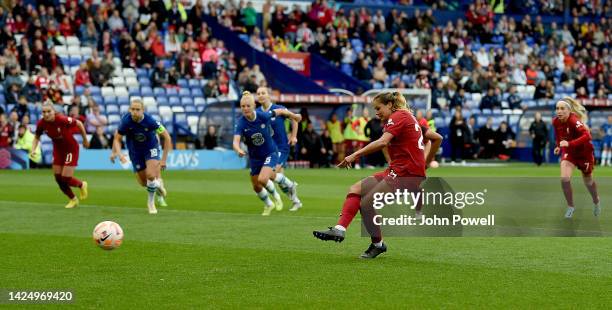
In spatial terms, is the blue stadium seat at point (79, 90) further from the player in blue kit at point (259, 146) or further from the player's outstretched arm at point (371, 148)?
the player's outstretched arm at point (371, 148)

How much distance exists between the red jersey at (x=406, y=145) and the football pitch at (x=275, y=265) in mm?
960

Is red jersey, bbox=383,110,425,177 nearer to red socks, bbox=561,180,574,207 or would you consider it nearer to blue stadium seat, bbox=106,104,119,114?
red socks, bbox=561,180,574,207

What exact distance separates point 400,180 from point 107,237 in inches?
127

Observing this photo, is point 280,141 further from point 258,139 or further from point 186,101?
point 186,101

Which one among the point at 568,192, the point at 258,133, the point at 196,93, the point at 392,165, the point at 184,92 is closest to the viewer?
the point at 392,165

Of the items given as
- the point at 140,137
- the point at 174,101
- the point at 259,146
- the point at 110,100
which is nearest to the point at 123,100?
the point at 110,100

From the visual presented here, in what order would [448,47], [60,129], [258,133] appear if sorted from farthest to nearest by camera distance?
[448,47]
[60,129]
[258,133]

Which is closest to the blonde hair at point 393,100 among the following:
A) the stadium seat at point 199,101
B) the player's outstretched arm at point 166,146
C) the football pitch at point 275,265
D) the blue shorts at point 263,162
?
the football pitch at point 275,265

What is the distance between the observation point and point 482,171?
32969mm

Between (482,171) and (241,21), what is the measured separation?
12.5 meters

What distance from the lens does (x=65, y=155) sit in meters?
20.1

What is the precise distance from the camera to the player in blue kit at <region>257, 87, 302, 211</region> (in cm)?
1892

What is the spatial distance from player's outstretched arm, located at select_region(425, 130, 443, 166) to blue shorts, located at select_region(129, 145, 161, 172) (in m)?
6.80

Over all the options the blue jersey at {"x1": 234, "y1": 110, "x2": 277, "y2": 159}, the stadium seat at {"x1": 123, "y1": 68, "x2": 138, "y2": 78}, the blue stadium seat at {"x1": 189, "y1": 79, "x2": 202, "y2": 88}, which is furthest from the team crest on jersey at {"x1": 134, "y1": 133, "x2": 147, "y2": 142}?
the blue stadium seat at {"x1": 189, "y1": 79, "x2": 202, "y2": 88}
